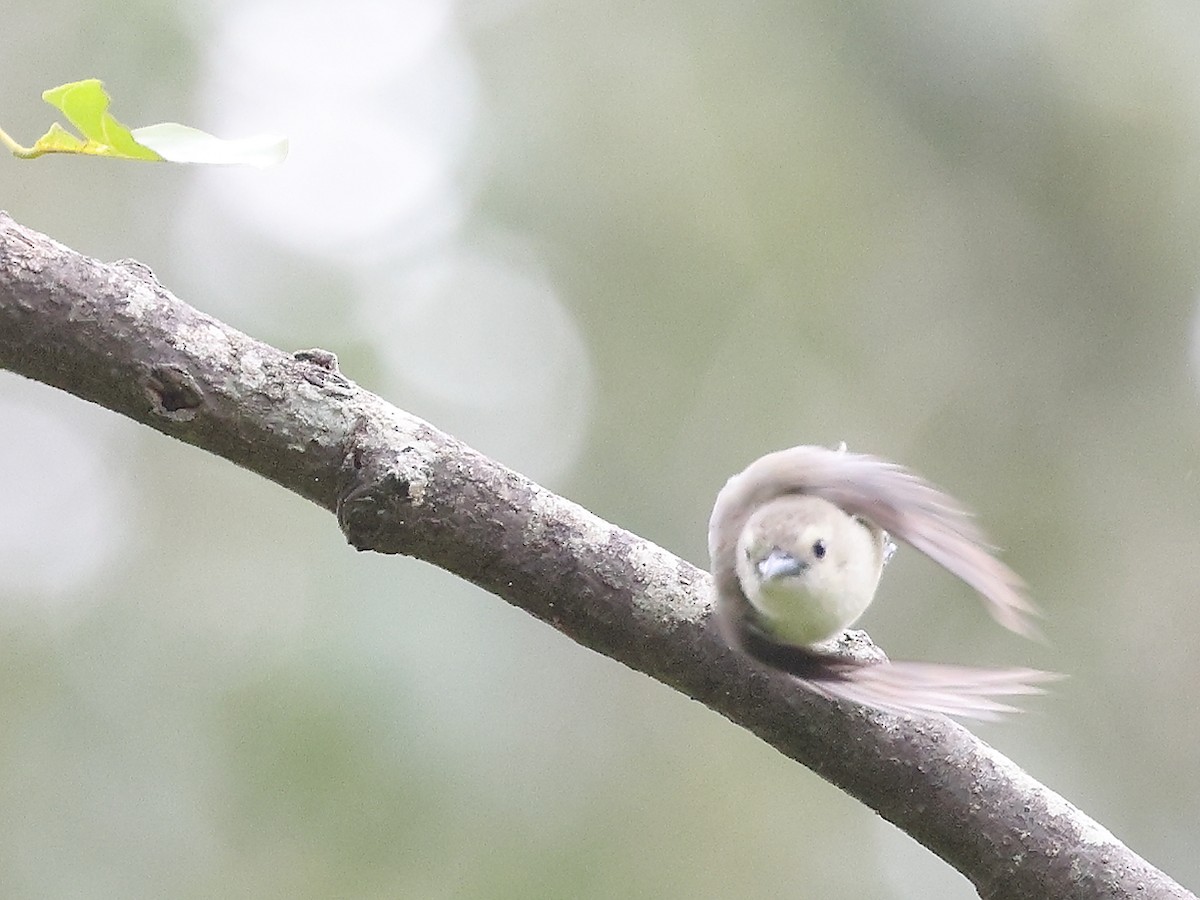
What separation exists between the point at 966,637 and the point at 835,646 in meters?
1.72

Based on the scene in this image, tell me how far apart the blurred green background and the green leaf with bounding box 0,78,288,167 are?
55.3 inches

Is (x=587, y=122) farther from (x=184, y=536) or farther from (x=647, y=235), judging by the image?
(x=184, y=536)

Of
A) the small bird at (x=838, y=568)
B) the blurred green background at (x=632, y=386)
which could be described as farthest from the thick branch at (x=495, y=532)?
the blurred green background at (x=632, y=386)

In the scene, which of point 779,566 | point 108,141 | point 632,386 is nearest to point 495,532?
point 779,566

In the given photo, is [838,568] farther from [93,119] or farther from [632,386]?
[632,386]

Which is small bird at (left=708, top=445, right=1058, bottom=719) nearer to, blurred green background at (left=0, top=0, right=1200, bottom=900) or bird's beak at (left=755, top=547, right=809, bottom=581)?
bird's beak at (left=755, top=547, right=809, bottom=581)

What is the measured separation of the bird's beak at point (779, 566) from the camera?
0.80m

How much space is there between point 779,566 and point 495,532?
188 millimetres

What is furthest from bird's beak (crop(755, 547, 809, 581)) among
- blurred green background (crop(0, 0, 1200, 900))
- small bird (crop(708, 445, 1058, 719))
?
blurred green background (crop(0, 0, 1200, 900))

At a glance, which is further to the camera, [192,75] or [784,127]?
[784,127]

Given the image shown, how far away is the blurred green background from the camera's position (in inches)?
84.0

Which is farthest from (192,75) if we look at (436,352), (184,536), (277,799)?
(277,799)

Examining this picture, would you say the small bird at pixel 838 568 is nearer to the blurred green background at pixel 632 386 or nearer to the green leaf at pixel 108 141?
the green leaf at pixel 108 141

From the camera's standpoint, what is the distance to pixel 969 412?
101 inches
